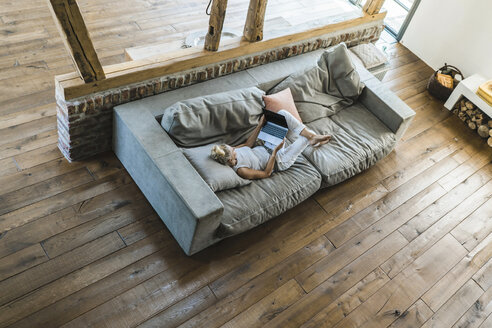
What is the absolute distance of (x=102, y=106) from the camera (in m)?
3.18

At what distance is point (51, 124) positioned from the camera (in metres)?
3.63

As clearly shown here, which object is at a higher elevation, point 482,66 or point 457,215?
point 482,66

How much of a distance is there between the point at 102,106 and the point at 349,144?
6.97ft

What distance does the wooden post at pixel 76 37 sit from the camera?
260 centimetres

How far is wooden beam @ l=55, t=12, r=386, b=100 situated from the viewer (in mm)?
2995

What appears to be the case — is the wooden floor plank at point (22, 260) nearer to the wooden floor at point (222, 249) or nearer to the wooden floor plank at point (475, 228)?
the wooden floor at point (222, 249)

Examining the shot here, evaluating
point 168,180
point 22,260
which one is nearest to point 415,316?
point 168,180

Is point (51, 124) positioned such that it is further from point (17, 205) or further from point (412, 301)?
point (412, 301)

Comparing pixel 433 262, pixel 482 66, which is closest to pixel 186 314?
pixel 433 262

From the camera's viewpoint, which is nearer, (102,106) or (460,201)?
(102,106)

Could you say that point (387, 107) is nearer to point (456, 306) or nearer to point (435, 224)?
point (435, 224)

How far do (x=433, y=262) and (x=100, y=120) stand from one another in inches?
116

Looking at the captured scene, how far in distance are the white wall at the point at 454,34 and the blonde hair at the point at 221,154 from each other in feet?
12.0

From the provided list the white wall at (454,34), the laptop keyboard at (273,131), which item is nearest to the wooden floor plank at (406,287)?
the laptop keyboard at (273,131)
